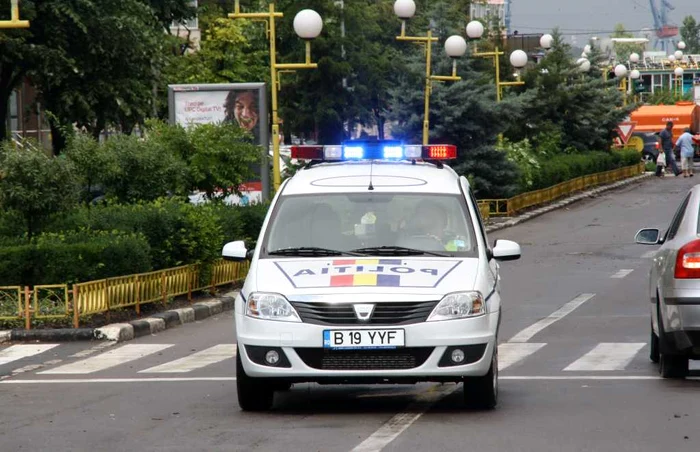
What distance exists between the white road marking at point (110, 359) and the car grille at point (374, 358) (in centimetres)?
456

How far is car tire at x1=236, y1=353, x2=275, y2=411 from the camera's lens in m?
10.2

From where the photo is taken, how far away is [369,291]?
9789 millimetres

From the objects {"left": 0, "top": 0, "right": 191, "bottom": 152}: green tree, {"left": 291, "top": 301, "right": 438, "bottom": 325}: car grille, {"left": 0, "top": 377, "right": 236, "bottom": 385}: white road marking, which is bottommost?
{"left": 0, "top": 377, "right": 236, "bottom": 385}: white road marking

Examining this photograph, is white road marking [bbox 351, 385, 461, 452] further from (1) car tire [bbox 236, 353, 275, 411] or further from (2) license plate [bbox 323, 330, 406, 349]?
(1) car tire [bbox 236, 353, 275, 411]

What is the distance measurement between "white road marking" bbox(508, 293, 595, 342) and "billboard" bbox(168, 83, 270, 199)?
28.6ft

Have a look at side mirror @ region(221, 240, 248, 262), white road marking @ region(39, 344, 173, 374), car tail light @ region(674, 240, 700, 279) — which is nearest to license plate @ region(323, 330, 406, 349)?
side mirror @ region(221, 240, 248, 262)

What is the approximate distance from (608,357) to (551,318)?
14.0 ft

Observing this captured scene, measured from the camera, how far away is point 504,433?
361 inches

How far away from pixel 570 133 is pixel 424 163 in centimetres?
4040

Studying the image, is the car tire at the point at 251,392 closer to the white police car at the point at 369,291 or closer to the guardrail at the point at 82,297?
the white police car at the point at 369,291

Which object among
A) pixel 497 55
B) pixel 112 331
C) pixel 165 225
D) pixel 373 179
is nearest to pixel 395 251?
pixel 373 179

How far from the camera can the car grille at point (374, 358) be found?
9773mm

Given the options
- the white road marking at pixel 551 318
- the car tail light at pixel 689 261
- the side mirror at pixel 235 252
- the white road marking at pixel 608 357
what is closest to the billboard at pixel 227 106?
the white road marking at pixel 551 318

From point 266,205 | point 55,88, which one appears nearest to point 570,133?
point 55,88
